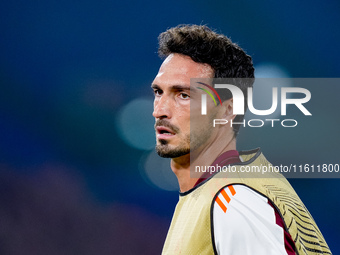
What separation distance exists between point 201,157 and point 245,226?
589 millimetres

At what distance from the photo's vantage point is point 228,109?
2209 mm

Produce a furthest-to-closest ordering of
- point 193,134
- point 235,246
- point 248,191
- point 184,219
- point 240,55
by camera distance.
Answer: point 240,55
point 193,134
point 184,219
point 248,191
point 235,246

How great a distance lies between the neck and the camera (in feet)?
6.91

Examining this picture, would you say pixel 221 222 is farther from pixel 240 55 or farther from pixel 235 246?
pixel 240 55

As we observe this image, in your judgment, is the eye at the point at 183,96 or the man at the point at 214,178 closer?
the man at the point at 214,178

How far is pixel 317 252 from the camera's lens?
1.77 meters

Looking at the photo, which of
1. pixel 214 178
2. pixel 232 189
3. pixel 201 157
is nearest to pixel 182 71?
pixel 201 157

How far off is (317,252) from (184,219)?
586 millimetres

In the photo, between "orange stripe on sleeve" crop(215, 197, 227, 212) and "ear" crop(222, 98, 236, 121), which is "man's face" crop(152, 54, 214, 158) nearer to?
"ear" crop(222, 98, 236, 121)

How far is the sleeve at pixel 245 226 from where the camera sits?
1592 mm

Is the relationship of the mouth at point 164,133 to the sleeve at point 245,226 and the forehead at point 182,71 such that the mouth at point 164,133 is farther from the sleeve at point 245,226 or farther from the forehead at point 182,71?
the sleeve at point 245,226

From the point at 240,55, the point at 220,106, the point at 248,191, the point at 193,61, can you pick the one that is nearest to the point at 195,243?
the point at 248,191

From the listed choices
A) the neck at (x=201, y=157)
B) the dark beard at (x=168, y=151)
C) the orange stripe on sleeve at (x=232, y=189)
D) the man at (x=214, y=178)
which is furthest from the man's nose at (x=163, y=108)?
the orange stripe on sleeve at (x=232, y=189)

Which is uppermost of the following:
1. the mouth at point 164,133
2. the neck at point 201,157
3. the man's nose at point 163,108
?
the man's nose at point 163,108
